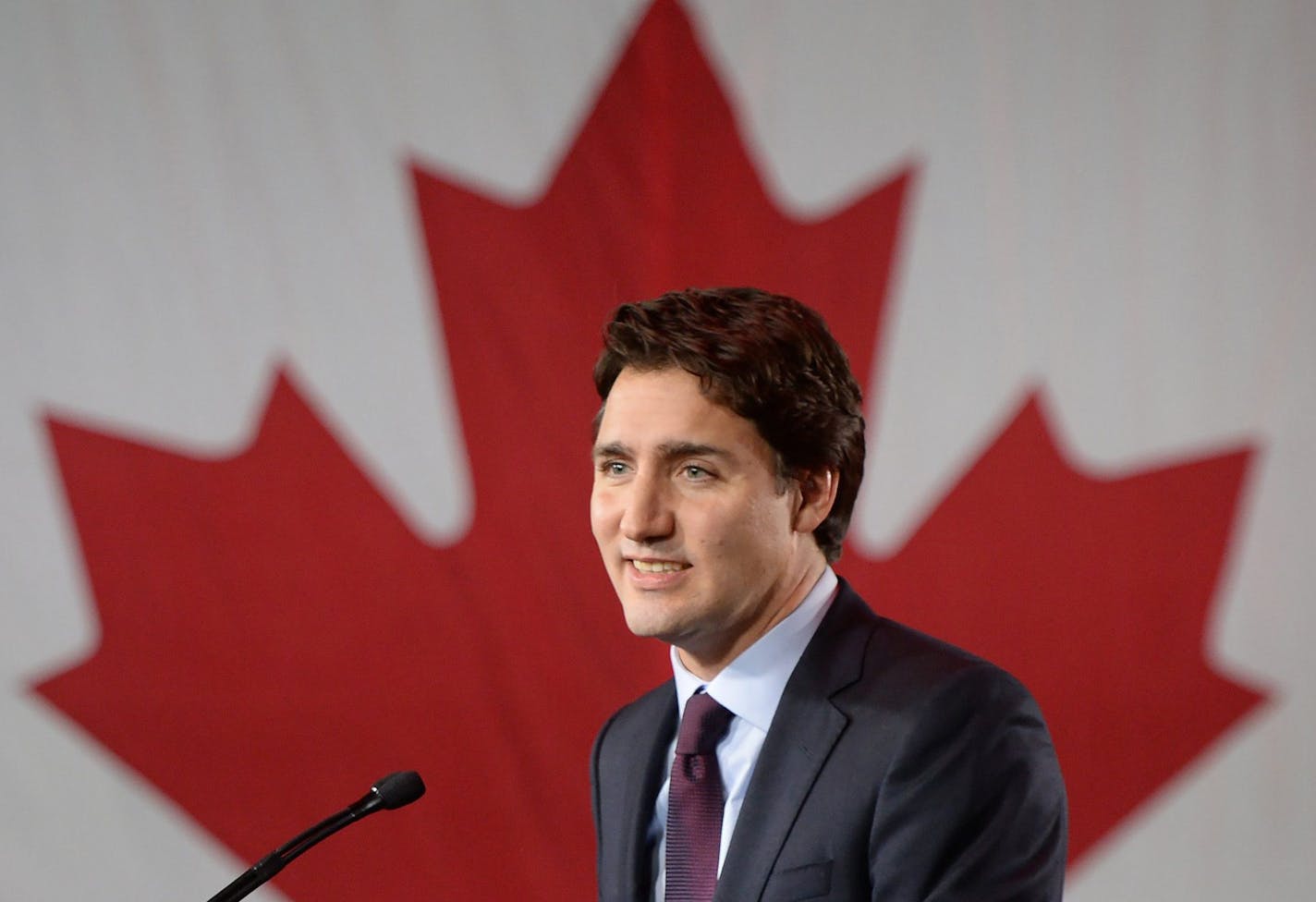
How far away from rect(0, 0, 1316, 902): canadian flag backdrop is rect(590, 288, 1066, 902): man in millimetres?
1192

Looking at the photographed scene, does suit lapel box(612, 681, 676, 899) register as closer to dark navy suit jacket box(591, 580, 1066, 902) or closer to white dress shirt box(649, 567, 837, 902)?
white dress shirt box(649, 567, 837, 902)

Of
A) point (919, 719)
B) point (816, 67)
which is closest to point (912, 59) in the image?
point (816, 67)

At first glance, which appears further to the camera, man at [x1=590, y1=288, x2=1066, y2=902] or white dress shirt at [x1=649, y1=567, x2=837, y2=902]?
white dress shirt at [x1=649, y1=567, x2=837, y2=902]

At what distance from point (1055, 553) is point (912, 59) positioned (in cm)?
93

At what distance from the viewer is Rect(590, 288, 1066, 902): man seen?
1.17m

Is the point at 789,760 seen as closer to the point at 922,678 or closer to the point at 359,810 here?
the point at 922,678

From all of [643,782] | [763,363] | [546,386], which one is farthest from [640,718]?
[546,386]

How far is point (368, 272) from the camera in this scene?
2.58 m

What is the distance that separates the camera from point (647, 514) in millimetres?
1266

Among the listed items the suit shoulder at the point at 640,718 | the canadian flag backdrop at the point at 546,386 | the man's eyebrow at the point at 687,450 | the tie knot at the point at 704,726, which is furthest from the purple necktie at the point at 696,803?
the canadian flag backdrop at the point at 546,386

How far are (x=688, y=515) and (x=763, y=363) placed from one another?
6.0 inches

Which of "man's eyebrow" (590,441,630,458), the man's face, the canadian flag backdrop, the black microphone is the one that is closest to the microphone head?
the black microphone

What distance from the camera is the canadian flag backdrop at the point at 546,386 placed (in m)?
2.49

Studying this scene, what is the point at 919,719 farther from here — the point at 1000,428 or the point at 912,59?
the point at 912,59
